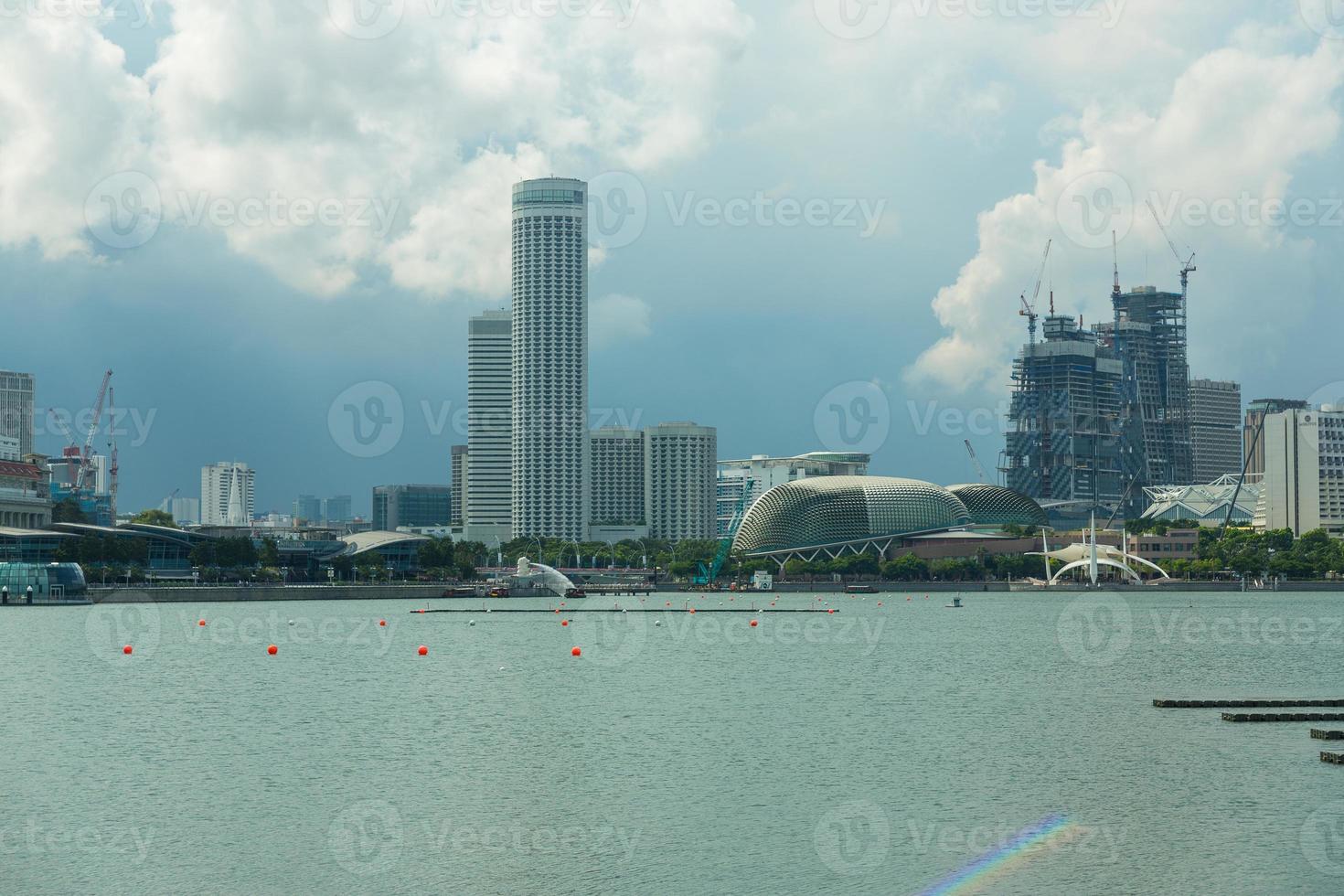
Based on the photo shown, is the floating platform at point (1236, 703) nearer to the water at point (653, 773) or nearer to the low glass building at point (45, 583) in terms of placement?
the water at point (653, 773)

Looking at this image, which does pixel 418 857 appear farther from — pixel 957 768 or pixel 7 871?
pixel 957 768

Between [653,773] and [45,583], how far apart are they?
134636 millimetres

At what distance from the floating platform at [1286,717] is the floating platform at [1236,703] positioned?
2.67 m

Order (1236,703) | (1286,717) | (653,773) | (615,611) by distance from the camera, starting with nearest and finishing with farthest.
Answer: (653,773) → (1286,717) → (1236,703) → (615,611)

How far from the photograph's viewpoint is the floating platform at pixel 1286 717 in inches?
2267

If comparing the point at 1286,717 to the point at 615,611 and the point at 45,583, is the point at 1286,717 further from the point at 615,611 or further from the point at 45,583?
the point at 45,583

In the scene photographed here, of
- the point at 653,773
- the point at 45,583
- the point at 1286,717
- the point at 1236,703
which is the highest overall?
the point at 45,583

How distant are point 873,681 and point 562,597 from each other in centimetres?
11282

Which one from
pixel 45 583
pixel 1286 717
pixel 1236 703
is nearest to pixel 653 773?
pixel 1286 717

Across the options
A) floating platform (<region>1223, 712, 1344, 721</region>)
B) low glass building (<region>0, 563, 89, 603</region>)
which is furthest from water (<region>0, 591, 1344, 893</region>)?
low glass building (<region>0, 563, 89, 603</region>)

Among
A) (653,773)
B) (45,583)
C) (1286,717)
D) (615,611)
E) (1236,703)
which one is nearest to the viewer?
(653,773)

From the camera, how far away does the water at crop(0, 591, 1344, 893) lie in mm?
36375

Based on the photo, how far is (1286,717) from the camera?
189 ft

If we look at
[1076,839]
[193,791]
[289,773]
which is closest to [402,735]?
[289,773]
